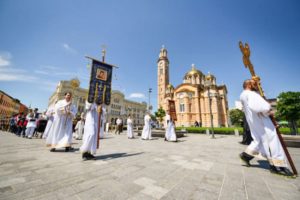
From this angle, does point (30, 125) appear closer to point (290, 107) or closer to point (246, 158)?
point (246, 158)

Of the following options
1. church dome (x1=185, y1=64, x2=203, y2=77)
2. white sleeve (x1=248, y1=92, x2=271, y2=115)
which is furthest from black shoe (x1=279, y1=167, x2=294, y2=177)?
church dome (x1=185, y1=64, x2=203, y2=77)

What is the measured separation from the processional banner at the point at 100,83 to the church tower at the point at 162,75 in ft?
142

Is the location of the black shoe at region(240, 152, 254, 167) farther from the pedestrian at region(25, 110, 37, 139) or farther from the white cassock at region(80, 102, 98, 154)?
the pedestrian at region(25, 110, 37, 139)

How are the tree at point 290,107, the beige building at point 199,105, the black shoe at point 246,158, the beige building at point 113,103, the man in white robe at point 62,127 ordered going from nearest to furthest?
the black shoe at point 246,158, the man in white robe at point 62,127, the tree at point 290,107, the beige building at point 199,105, the beige building at point 113,103

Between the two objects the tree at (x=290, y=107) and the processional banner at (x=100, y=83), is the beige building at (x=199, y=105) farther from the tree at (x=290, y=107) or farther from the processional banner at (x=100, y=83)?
the processional banner at (x=100, y=83)

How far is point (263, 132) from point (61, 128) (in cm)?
639

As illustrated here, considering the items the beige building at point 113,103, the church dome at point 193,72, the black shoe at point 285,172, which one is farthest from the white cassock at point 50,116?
the church dome at point 193,72

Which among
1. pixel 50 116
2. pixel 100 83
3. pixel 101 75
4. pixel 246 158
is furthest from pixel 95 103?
pixel 50 116

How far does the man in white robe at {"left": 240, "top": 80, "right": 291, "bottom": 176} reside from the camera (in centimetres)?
267

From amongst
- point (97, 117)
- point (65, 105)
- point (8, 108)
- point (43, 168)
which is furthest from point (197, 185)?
point (8, 108)

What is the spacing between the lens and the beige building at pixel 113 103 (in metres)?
Result: 51.3

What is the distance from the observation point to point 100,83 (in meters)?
5.10

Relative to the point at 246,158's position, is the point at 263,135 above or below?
above

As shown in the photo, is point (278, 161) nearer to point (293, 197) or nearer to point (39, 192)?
point (293, 197)
